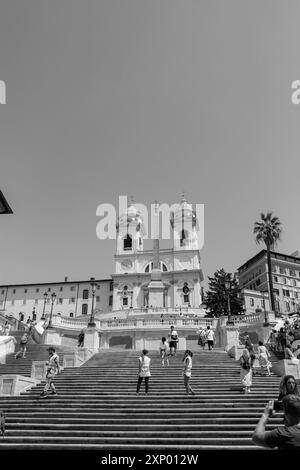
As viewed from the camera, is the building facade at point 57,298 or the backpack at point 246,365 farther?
the building facade at point 57,298

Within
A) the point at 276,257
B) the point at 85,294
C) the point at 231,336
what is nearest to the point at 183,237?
the point at 276,257

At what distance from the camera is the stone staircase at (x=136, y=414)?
8812mm

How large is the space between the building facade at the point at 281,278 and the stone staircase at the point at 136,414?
220 feet

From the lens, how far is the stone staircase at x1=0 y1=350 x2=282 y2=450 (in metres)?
8.81

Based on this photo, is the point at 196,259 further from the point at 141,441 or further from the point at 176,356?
the point at 141,441

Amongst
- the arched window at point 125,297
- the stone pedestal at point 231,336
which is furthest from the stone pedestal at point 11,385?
the arched window at point 125,297

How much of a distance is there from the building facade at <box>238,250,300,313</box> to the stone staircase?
66912 mm

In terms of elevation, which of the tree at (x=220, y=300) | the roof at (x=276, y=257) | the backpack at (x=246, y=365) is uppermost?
the roof at (x=276, y=257)

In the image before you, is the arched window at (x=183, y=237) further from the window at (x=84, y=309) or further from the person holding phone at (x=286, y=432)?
the person holding phone at (x=286, y=432)

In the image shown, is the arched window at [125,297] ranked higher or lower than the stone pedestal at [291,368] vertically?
higher

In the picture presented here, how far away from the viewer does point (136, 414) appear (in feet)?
35.1

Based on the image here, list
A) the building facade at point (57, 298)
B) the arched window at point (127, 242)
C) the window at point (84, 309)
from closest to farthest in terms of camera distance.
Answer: the arched window at point (127, 242), the window at point (84, 309), the building facade at point (57, 298)

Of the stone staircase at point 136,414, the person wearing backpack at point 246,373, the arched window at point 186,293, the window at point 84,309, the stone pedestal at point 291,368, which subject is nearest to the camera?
the stone staircase at point 136,414
